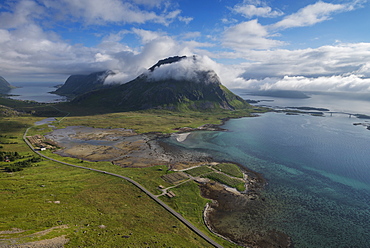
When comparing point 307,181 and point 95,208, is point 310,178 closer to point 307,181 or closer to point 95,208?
point 307,181

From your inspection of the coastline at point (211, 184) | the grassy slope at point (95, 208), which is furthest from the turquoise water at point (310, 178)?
the grassy slope at point (95, 208)

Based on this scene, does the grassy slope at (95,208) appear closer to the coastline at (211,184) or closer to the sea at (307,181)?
the coastline at (211,184)

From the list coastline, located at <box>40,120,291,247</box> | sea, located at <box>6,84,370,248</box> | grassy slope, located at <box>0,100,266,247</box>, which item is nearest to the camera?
grassy slope, located at <box>0,100,266,247</box>

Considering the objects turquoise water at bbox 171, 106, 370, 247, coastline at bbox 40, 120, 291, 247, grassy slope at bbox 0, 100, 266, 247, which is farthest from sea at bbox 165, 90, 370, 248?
grassy slope at bbox 0, 100, 266, 247

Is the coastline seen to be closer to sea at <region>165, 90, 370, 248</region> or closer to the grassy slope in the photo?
sea at <region>165, 90, 370, 248</region>

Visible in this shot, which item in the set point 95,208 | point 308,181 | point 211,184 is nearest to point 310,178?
point 308,181

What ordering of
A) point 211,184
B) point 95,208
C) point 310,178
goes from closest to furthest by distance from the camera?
point 95,208, point 211,184, point 310,178

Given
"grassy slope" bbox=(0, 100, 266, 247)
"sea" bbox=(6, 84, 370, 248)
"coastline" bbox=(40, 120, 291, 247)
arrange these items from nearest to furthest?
"grassy slope" bbox=(0, 100, 266, 247), "coastline" bbox=(40, 120, 291, 247), "sea" bbox=(6, 84, 370, 248)

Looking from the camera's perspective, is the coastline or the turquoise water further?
the turquoise water
